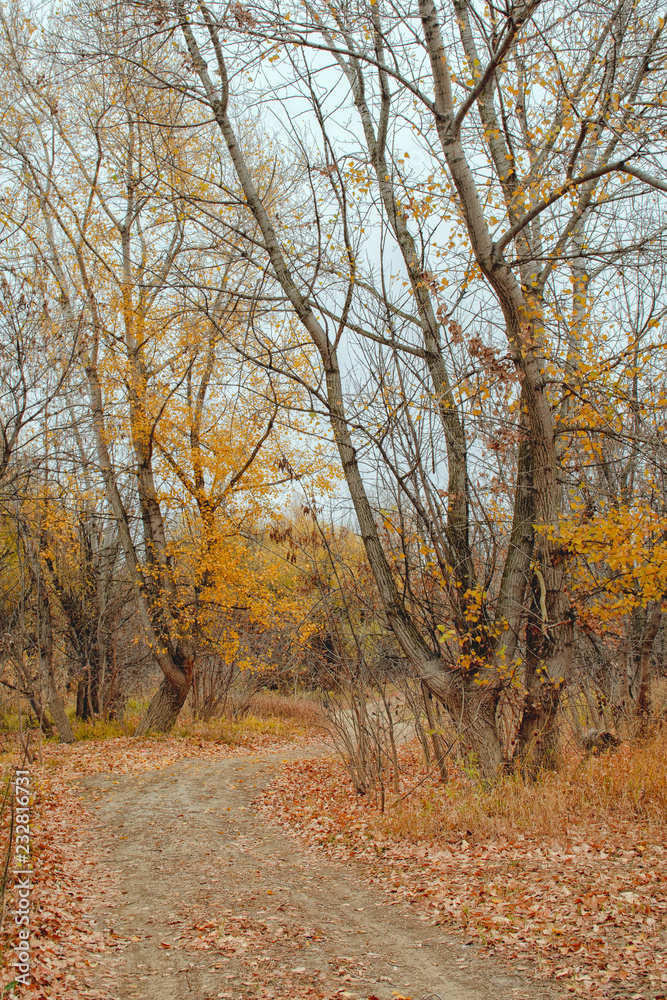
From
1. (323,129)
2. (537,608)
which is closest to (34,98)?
(323,129)

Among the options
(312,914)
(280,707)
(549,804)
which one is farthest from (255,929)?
(280,707)

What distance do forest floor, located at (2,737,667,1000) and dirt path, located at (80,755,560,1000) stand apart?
0.04 ft

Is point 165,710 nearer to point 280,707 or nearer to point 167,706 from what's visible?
point 167,706

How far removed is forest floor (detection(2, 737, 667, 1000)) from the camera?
3.74 m

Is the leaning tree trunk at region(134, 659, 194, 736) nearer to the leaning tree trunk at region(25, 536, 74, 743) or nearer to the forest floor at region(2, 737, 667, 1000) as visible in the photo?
the leaning tree trunk at region(25, 536, 74, 743)

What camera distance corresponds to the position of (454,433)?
709 centimetres

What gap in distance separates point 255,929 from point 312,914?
50cm

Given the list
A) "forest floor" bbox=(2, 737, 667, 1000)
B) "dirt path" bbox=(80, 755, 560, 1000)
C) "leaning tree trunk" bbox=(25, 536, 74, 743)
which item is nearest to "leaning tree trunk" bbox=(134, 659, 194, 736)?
"leaning tree trunk" bbox=(25, 536, 74, 743)

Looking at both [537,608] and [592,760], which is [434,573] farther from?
[592,760]

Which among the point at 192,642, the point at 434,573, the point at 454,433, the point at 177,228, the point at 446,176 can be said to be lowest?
the point at 192,642

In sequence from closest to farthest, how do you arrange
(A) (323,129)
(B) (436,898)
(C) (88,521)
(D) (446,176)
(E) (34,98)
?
(B) (436,898) < (A) (323,129) < (D) (446,176) < (E) (34,98) < (C) (88,521)

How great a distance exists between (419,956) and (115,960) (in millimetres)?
1876

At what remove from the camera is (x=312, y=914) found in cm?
495

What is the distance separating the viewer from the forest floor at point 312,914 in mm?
3744
